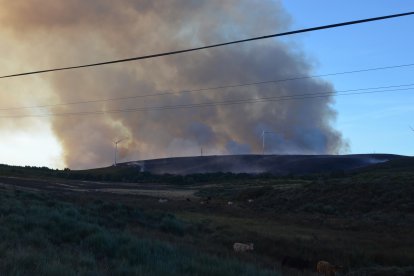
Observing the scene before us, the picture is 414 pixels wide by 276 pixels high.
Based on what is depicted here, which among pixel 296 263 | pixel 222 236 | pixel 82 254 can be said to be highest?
pixel 82 254

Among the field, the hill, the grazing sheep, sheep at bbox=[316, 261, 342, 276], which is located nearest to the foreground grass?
the field

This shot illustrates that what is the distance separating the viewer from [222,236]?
2761 cm

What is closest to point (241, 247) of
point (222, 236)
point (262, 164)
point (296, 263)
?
point (296, 263)

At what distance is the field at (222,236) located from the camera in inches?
502

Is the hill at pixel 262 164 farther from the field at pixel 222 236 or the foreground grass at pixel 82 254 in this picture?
the foreground grass at pixel 82 254

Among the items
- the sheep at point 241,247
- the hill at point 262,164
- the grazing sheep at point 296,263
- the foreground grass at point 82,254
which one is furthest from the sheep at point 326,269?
the hill at point 262,164

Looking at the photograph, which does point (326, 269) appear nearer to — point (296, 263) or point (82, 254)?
point (296, 263)

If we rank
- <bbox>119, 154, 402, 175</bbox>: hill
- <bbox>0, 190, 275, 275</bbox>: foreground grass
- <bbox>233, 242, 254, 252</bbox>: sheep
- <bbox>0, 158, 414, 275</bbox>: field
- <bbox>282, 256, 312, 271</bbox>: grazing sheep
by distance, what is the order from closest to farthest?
<bbox>0, 190, 275, 275</bbox>: foreground grass
<bbox>0, 158, 414, 275</bbox>: field
<bbox>282, 256, 312, 271</bbox>: grazing sheep
<bbox>233, 242, 254, 252</bbox>: sheep
<bbox>119, 154, 402, 175</bbox>: hill

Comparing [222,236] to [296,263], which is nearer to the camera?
[296,263]

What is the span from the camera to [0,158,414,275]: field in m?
12.8

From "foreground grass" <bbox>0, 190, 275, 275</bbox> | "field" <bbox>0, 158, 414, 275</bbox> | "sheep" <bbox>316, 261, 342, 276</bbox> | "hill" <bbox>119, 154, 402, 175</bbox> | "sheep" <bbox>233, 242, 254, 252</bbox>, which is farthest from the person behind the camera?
"hill" <bbox>119, 154, 402, 175</bbox>

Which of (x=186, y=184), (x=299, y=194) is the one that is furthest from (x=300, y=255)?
(x=186, y=184)

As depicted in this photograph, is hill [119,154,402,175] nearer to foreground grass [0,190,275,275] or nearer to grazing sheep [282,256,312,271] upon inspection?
grazing sheep [282,256,312,271]

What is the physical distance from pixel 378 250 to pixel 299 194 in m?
32.4
